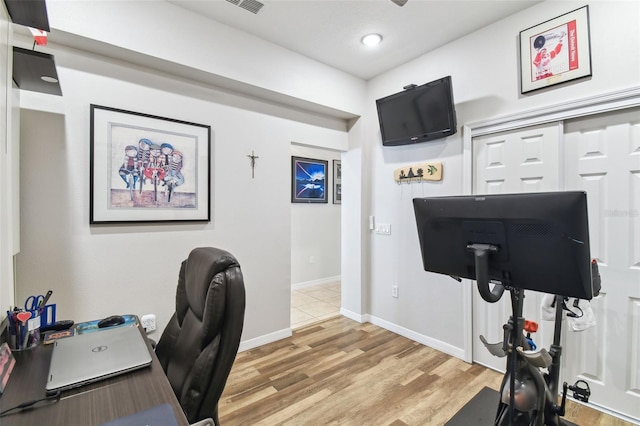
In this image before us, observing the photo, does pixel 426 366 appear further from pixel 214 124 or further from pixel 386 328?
pixel 214 124

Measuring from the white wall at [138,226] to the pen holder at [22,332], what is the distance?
870 millimetres

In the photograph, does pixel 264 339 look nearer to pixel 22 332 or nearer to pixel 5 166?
pixel 22 332

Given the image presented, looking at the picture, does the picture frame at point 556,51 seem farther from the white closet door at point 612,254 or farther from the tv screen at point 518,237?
the tv screen at point 518,237

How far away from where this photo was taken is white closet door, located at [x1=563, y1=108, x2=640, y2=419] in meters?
1.87

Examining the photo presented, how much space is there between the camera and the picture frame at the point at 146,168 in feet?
6.91

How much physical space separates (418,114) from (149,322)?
2881mm

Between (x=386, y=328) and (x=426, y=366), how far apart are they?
0.81m

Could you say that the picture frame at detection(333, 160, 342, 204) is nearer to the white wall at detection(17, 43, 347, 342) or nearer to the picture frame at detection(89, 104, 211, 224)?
the white wall at detection(17, 43, 347, 342)

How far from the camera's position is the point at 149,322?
2297 millimetres

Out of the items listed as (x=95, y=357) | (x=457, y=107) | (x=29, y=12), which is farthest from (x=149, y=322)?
(x=457, y=107)

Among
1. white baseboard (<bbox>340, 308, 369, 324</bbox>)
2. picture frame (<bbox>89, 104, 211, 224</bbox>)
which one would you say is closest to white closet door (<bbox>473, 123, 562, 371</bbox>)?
white baseboard (<bbox>340, 308, 369, 324</bbox>)

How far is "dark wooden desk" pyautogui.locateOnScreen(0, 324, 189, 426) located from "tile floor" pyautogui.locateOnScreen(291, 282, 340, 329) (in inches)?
98.3

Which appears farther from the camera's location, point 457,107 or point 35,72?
point 457,107

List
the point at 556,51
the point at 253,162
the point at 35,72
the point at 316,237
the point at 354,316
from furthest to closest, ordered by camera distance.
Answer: the point at 316,237 → the point at 354,316 → the point at 253,162 → the point at 556,51 → the point at 35,72
